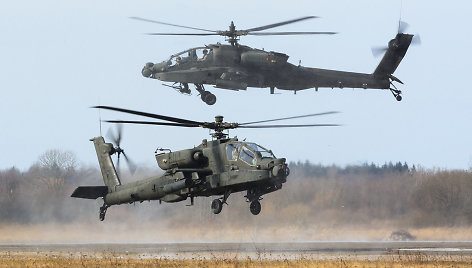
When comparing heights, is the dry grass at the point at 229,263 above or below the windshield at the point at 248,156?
below

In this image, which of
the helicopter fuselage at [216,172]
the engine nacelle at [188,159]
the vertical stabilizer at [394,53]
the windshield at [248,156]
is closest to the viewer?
the helicopter fuselage at [216,172]

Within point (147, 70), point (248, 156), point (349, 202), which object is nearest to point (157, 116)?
point (248, 156)

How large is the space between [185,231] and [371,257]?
45.2 ft

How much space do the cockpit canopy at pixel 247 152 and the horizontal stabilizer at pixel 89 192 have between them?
7.47 m

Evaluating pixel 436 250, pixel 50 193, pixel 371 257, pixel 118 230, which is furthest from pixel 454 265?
pixel 50 193

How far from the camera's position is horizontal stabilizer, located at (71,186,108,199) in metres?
41.7

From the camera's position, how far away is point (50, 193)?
52.7 m

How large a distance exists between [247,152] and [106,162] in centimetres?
927

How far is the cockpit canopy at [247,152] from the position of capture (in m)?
37.0

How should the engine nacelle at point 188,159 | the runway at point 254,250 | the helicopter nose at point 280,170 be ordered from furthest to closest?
the runway at point 254,250 < the engine nacelle at point 188,159 < the helicopter nose at point 280,170

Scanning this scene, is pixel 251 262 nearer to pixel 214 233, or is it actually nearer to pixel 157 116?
pixel 157 116

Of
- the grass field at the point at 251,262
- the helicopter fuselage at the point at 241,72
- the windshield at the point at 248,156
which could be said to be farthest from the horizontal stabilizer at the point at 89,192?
the windshield at the point at 248,156

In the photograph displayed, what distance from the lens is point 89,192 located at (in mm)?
42125

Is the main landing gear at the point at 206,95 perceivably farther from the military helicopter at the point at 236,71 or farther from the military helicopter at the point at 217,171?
the military helicopter at the point at 217,171
